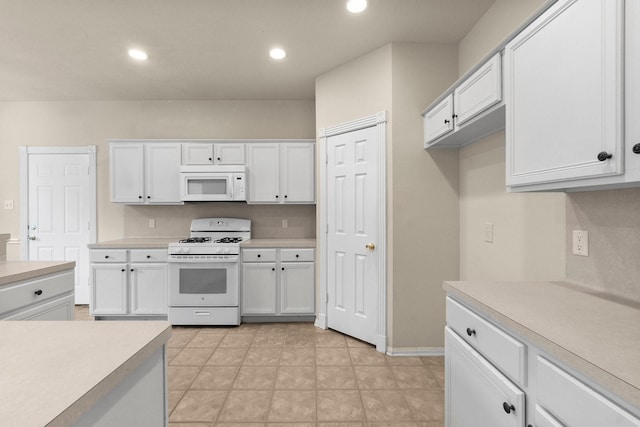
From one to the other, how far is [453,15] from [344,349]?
2.86m

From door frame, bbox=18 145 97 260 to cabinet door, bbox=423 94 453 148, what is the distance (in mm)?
4214

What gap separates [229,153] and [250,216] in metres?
0.85

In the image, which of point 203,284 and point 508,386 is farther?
point 203,284

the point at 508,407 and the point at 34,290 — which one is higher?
the point at 34,290

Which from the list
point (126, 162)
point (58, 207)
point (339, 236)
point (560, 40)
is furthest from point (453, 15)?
point (58, 207)

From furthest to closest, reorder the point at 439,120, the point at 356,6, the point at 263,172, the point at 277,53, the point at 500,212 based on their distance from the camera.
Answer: the point at 263,172 < the point at 277,53 < the point at 439,120 < the point at 356,6 < the point at 500,212

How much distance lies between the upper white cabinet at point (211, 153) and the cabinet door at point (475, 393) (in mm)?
3057

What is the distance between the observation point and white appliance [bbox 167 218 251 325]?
3.31 metres

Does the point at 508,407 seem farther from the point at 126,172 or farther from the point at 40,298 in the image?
the point at 126,172

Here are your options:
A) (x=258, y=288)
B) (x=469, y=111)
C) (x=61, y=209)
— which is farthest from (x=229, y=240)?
(x=469, y=111)

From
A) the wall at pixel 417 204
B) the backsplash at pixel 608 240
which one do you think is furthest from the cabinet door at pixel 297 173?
the backsplash at pixel 608 240

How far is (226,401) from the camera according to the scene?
202cm

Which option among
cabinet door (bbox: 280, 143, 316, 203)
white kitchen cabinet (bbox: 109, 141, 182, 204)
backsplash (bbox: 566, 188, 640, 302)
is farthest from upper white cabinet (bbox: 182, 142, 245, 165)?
backsplash (bbox: 566, 188, 640, 302)

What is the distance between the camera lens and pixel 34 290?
5.66 ft
